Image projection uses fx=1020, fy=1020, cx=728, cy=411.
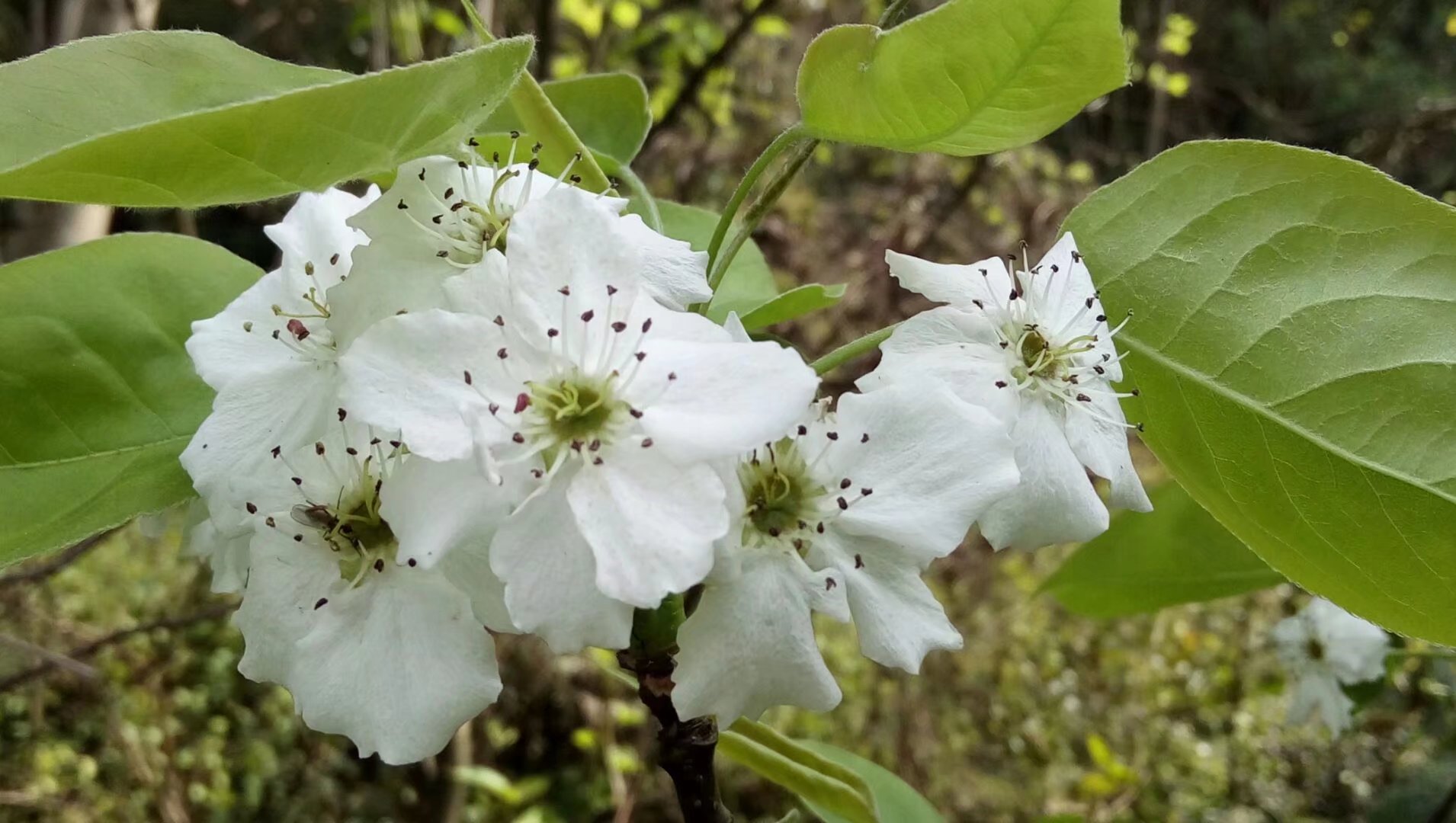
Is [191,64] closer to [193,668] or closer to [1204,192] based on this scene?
[1204,192]

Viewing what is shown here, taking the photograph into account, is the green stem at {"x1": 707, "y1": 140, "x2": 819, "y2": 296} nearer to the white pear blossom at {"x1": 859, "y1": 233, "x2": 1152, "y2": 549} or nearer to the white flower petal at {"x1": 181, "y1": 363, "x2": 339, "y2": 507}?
the white pear blossom at {"x1": 859, "y1": 233, "x2": 1152, "y2": 549}

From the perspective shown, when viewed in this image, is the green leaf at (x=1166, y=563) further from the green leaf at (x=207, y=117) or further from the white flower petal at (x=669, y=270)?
the green leaf at (x=207, y=117)

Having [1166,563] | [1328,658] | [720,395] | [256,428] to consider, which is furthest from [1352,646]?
[256,428]

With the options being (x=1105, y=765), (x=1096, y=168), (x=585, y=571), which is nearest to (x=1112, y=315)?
(x=585, y=571)

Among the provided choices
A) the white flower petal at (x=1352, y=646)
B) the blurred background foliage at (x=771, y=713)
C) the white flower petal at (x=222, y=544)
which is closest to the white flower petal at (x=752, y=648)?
the white flower petal at (x=222, y=544)

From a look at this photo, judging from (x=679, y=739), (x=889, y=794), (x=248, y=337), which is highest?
(x=248, y=337)

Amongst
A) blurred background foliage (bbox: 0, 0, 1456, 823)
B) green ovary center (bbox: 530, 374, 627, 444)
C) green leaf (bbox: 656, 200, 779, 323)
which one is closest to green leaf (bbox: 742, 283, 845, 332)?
green leaf (bbox: 656, 200, 779, 323)

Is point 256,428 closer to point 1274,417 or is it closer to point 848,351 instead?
point 848,351
